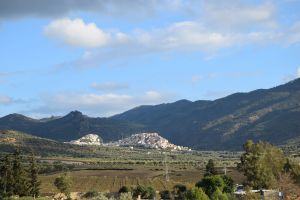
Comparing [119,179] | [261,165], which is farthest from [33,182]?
[119,179]

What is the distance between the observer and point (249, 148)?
332 feet

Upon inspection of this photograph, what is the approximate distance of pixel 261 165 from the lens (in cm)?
9538

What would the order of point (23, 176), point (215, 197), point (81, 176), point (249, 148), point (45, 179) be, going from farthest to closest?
point (81, 176), point (45, 179), point (249, 148), point (23, 176), point (215, 197)

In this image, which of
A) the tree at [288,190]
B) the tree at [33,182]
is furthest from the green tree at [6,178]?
the tree at [288,190]

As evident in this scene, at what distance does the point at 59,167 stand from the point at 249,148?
280ft

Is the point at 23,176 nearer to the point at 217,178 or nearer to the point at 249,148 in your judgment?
the point at 217,178

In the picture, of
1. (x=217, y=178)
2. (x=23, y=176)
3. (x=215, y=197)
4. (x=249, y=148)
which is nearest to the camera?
(x=215, y=197)

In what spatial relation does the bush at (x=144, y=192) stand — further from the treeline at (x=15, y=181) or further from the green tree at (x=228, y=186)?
the treeline at (x=15, y=181)

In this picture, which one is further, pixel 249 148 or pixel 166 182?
pixel 166 182

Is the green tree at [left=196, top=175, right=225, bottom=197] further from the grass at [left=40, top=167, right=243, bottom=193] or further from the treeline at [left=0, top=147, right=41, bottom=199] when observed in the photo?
the treeline at [left=0, top=147, right=41, bottom=199]

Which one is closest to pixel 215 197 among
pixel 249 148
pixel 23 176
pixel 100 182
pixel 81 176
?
pixel 249 148

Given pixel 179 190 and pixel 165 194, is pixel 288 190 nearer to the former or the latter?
pixel 179 190

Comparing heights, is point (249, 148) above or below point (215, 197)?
above

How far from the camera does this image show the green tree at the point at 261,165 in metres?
94.8
